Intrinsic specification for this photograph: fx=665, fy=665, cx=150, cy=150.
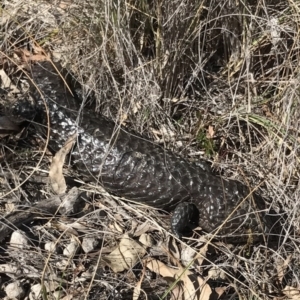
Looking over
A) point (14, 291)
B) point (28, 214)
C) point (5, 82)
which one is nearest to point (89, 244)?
point (28, 214)

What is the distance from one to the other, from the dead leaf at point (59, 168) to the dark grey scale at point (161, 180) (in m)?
0.04

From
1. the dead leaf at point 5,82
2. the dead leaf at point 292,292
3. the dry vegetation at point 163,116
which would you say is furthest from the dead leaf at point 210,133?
the dead leaf at point 5,82

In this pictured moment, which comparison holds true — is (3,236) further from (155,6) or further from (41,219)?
(155,6)

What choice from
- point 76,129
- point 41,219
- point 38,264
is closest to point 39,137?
point 76,129

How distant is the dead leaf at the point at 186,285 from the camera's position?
3594 millimetres

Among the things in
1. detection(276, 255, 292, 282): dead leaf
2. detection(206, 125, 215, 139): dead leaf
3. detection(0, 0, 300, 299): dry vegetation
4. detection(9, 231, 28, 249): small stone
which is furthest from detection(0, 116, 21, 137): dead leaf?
detection(276, 255, 292, 282): dead leaf

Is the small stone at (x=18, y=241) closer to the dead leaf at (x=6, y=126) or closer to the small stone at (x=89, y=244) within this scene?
the small stone at (x=89, y=244)

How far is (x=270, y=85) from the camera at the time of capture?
421cm

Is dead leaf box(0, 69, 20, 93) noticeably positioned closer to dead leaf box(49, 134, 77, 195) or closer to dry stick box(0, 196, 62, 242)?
dead leaf box(49, 134, 77, 195)

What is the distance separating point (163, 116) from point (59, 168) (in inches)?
29.1

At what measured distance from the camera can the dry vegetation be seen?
3664mm

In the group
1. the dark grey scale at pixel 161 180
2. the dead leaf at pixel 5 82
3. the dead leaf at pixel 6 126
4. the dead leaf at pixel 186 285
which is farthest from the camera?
the dead leaf at pixel 5 82

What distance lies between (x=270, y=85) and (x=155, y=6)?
89cm

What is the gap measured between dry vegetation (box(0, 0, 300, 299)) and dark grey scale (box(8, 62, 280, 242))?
10 cm
